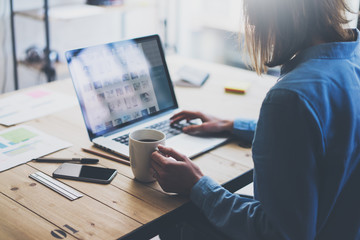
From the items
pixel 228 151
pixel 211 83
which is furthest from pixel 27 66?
pixel 228 151

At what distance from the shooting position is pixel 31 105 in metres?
1.51

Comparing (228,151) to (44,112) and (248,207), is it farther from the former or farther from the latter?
(44,112)

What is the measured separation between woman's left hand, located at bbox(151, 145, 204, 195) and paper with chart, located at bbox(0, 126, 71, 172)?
1.13 ft

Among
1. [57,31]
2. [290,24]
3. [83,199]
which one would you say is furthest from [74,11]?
[290,24]

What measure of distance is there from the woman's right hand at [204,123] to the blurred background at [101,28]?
3.67 ft

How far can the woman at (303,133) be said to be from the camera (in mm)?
802

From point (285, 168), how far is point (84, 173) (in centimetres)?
50

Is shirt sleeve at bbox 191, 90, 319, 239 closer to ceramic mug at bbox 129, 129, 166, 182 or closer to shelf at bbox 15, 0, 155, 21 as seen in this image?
ceramic mug at bbox 129, 129, 166, 182

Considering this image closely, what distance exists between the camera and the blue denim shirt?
2.62ft

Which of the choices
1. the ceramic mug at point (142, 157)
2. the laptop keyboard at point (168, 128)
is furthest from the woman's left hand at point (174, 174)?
the laptop keyboard at point (168, 128)

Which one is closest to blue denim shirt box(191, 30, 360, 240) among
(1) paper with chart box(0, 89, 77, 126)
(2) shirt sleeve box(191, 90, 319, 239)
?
(2) shirt sleeve box(191, 90, 319, 239)

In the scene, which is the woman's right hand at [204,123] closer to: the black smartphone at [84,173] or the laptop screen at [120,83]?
the laptop screen at [120,83]

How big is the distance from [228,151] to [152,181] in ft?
0.91

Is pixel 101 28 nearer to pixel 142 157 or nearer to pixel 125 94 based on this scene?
pixel 125 94
